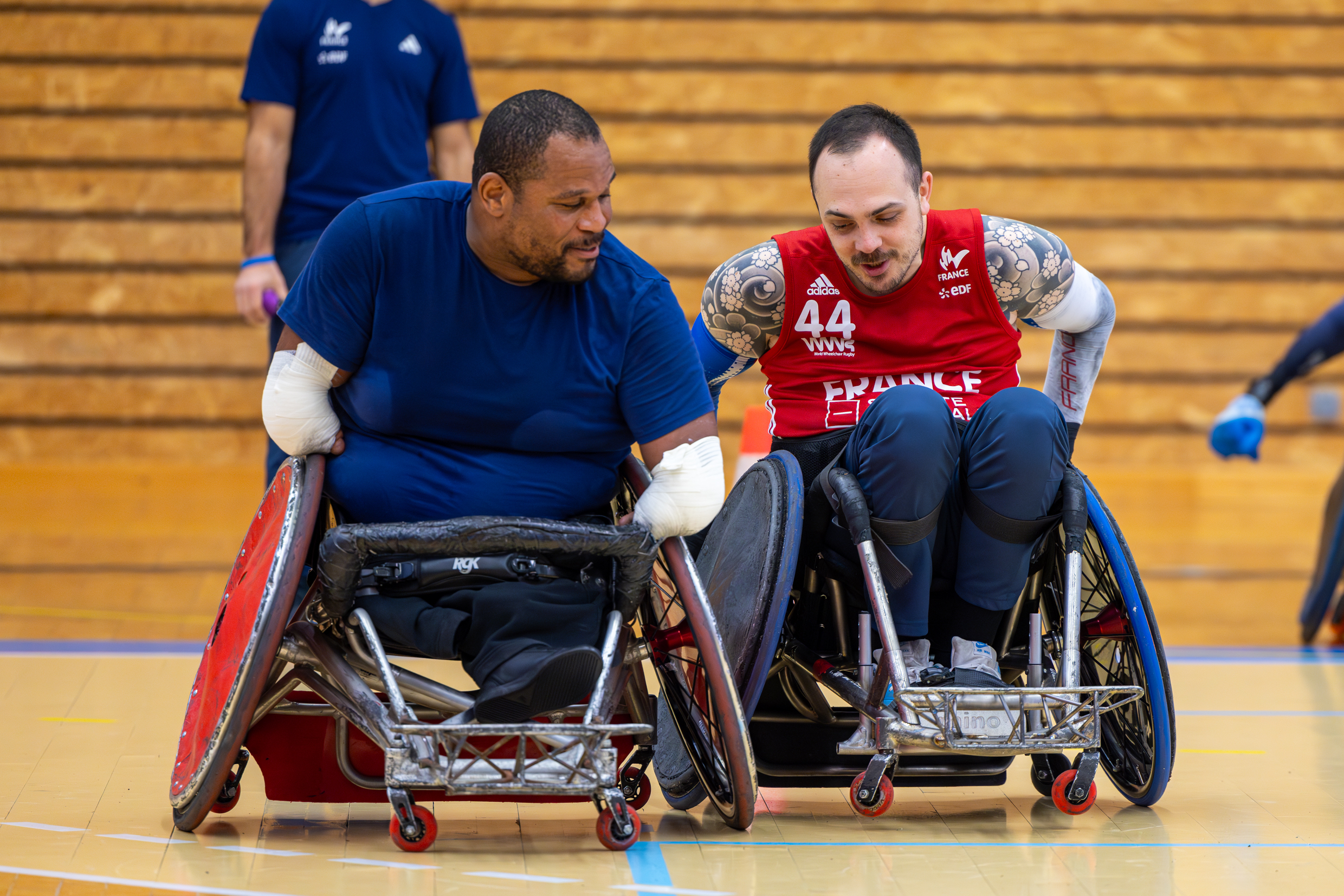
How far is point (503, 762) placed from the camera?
1856 mm

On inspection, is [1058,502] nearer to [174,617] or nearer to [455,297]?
[455,297]

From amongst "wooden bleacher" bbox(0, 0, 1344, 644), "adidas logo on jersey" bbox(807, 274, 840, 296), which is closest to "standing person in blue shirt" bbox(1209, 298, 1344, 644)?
"adidas logo on jersey" bbox(807, 274, 840, 296)

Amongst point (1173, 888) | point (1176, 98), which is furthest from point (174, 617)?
point (1176, 98)

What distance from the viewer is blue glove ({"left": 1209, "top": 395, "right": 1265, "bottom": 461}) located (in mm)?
3561

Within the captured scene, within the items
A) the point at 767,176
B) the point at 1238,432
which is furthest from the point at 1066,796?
the point at 767,176

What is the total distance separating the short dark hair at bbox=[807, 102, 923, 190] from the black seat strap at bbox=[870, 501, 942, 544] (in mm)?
567

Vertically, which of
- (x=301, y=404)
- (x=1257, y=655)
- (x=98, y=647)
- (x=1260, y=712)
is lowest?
(x=98, y=647)

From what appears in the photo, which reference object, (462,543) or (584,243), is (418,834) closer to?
(462,543)

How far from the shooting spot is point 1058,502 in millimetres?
2158

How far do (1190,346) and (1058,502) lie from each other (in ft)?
16.0

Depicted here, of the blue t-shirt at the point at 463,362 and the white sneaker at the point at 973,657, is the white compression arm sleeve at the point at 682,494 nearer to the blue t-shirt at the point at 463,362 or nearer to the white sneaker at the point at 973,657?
the blue t-shirt at the point at 463,362

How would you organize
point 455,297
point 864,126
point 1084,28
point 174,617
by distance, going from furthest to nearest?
point 1084,28, point 174,617, point 864,126, point 455,297

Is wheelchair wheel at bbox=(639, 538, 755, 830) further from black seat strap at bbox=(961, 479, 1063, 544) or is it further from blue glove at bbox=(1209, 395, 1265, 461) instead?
blue glove at bbox=(1209, 395, 1265, 461)

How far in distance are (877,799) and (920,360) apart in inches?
28.1
